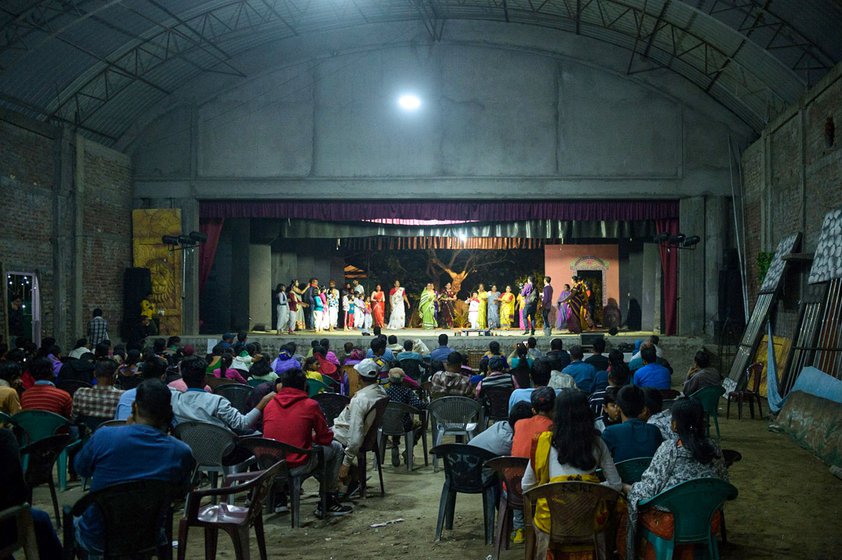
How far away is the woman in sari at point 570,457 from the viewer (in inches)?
139

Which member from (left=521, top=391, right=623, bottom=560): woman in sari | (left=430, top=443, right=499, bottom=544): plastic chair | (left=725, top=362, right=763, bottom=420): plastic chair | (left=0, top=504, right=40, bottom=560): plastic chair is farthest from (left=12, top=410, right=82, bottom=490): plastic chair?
(left=725, top=362, right=763, bottom=420): plastic chair

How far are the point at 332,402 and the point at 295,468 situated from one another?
4.21 feet

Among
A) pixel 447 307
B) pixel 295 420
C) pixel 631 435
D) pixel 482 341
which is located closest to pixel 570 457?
pixel 631 435

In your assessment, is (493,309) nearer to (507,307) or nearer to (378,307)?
(507,307)

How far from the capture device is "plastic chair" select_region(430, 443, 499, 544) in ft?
15.0

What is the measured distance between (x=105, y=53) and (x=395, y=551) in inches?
448

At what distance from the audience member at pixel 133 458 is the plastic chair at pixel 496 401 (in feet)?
12.6

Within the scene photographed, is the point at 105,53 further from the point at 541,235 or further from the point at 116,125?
the point at 541,235

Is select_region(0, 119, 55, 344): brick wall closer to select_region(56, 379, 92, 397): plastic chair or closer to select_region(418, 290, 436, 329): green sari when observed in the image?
select_region(56, 379, 92, 397): plastic chair

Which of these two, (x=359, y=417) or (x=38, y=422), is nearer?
(x=38, y=422)

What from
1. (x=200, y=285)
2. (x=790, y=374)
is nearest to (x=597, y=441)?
(x=790, y=374)

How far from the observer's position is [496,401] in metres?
6.92

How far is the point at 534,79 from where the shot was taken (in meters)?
15.2

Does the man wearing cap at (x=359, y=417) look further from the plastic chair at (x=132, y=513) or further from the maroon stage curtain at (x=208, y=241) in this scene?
the maroon stage curtain at (x=208, y=241)
